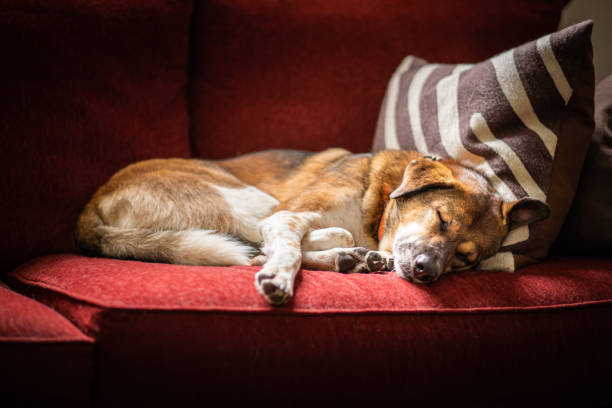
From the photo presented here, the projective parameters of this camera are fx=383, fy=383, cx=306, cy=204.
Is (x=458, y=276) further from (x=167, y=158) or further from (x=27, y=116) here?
(x=27, y=116)

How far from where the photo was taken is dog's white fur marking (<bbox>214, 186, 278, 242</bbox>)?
175cm

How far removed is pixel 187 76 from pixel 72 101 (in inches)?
27.7

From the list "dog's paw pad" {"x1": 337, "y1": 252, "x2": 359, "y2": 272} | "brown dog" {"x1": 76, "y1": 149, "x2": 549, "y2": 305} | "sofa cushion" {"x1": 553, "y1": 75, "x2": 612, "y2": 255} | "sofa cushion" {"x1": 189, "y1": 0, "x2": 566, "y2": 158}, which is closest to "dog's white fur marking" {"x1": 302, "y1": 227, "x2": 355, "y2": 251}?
"brown dog" {"x1": 76, "y1": 149, "x2": 549, "y2": 305}

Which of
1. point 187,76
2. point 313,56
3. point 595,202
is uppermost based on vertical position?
point 313,56

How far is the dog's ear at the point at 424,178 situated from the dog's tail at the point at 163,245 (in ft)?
2.27

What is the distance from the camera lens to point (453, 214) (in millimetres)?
1597

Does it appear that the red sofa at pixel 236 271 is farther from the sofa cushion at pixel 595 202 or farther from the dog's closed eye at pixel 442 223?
the dog's closed eye at pixel 442 223

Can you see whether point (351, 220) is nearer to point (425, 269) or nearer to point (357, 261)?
point (357, 261)

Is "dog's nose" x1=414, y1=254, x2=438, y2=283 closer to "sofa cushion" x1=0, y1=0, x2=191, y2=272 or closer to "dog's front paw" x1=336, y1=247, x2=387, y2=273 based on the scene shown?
"dog's front paw" x1=336, y1=247, x2=387, y2=273

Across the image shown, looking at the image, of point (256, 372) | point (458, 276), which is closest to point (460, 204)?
point (458, 276)

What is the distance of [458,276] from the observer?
1410 millimetres

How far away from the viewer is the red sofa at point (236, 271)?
3.16 ft

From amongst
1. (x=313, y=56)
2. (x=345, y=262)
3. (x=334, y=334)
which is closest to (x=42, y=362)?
(x=334, y=334)

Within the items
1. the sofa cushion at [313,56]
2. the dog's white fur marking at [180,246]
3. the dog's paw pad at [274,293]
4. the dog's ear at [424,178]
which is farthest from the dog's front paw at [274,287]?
the sofa cushion at [313,56]
